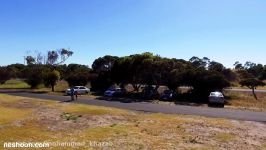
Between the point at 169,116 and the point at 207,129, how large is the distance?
6.46 m

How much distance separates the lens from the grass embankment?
18.1m

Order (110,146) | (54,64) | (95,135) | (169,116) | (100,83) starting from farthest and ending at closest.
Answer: (54,64)
(100,83)
(169,116)
(95,135)
(110,146)

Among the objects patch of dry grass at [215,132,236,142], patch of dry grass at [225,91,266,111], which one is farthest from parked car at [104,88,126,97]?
patch of dry grass at [215,132,236,142]

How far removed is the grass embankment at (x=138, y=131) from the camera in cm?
1814

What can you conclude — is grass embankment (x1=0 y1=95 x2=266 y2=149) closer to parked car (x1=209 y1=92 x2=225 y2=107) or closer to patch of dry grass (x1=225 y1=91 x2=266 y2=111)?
parked car (x1=209 y1=92 x2=225 y2=107)

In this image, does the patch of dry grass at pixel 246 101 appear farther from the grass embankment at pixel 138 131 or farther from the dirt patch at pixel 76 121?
the dirt patch at pixel 76 121

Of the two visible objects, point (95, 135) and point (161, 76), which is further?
point (161, 76)

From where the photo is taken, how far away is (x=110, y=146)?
1714 centimetres

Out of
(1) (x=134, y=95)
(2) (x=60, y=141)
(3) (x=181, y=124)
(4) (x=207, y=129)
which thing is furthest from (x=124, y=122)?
(1) (x=134, y=95)

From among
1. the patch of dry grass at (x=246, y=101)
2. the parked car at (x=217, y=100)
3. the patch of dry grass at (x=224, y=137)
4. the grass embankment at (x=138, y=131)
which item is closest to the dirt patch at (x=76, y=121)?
the grass embankment at (x=138, y=131)

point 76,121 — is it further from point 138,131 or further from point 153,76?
point 153,76

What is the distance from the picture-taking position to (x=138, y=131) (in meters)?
21.6

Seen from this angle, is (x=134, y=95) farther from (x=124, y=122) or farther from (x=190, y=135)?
(x=190, y=135)

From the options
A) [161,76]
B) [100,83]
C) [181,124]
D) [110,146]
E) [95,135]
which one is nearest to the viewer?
[110,146]
